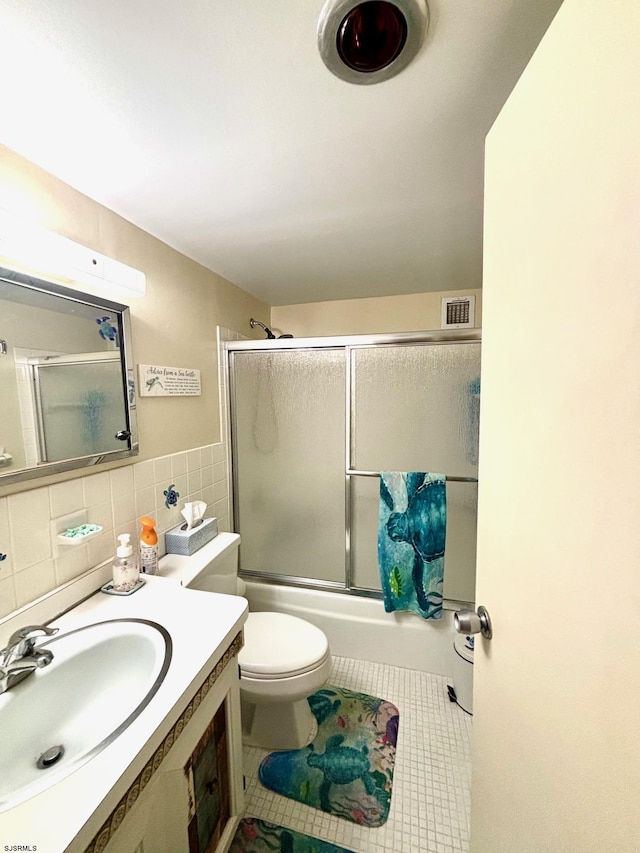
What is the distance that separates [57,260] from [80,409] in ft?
1.42

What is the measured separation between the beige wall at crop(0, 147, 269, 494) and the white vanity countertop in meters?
0.45

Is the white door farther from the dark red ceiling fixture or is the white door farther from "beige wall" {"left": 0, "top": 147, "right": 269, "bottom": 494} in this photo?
"beige wall" {"left": 0, "top": 147, "right": 269, "bottom": 494}

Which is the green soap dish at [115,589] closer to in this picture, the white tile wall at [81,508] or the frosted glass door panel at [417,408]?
the white tile wall at [81,508]

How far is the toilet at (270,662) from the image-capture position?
4.00ft

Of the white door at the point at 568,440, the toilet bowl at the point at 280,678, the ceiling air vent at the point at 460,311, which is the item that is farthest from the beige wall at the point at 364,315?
the toilet bowl at the point at 280,678

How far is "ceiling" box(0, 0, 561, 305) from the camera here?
0.59 metres

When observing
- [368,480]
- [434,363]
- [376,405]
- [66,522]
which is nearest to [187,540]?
[66,522]

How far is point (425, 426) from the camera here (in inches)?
67.1

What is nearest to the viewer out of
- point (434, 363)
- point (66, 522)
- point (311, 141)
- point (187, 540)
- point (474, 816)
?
point (474, 816)

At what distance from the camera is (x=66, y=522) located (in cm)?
100

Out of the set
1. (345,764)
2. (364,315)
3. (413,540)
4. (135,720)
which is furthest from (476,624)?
(364,315)

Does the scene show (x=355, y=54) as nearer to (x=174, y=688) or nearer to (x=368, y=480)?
(x=174, y=688)

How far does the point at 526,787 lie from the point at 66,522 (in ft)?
4.03

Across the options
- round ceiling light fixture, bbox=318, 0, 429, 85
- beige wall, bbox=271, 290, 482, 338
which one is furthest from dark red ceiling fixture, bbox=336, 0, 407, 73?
beige wall, bbox=271, 290, 482, 338
